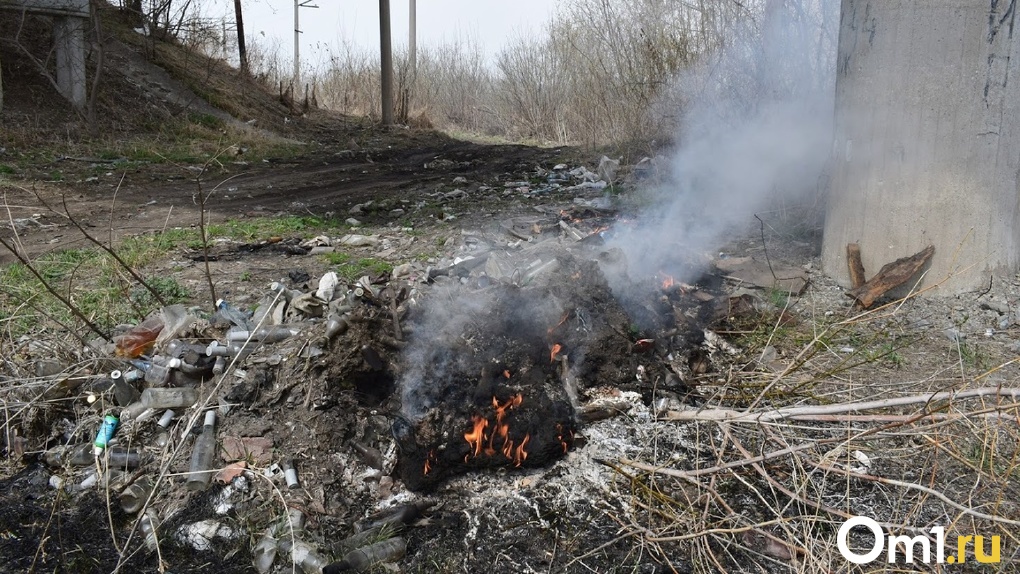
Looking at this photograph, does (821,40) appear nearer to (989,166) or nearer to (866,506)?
(989,166)

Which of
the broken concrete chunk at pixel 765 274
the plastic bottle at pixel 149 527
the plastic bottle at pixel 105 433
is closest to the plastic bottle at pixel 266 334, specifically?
the plastic bottle at pixel 105 433

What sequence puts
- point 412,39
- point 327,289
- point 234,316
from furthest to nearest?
point 412,39
point 327,289
point 234,316

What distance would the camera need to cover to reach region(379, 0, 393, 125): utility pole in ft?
52.7

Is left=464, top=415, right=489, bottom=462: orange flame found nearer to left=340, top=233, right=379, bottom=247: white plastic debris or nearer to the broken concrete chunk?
the broken concrete chunk

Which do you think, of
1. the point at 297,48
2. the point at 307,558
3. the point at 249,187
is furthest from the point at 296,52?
the point at 307,558

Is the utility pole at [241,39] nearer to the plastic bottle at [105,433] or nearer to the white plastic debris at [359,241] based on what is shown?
the white plastic debris at [359,241]

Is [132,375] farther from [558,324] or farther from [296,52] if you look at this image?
[296,52]

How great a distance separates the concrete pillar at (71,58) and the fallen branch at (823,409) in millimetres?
12099

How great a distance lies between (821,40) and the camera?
659cm

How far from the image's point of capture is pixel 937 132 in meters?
4.40

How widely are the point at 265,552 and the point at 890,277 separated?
4.10m

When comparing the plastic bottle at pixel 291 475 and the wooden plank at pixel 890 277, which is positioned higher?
the wooden plank at pixel 890 277

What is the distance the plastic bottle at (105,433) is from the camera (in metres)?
3.22

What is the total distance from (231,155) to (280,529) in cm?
953
